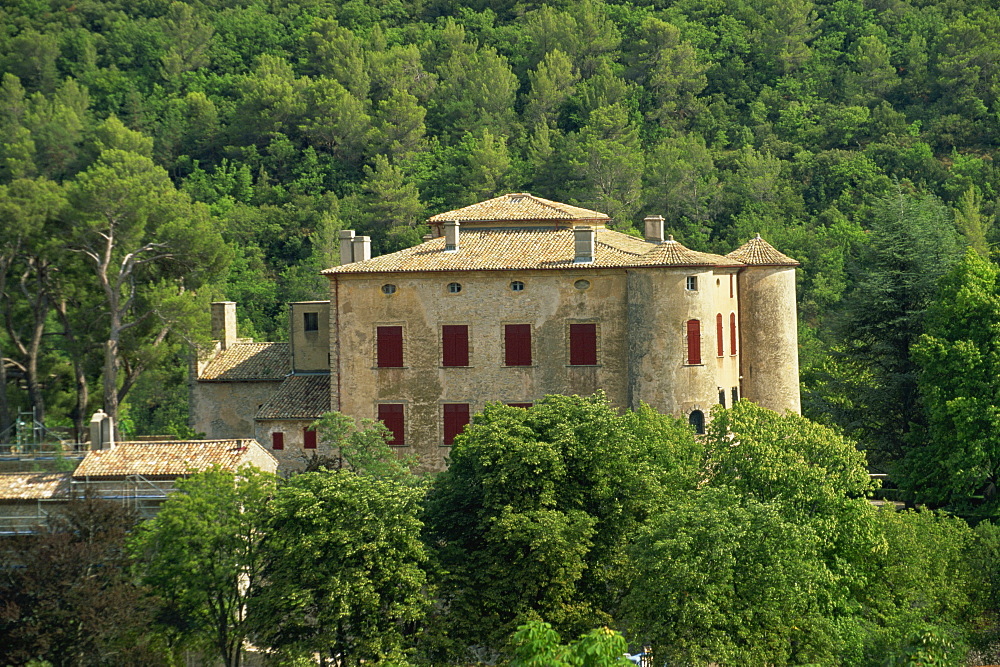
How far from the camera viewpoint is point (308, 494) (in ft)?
100

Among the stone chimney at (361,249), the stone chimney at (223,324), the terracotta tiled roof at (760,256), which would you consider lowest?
the stone chimney at (223,324)

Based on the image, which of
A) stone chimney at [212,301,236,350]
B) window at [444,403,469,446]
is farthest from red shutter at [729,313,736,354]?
stone chimney at [212,301,236,350]

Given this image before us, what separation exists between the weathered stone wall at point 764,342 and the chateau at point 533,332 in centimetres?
3

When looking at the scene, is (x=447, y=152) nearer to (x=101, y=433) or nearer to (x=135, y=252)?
(x=135, y=252)

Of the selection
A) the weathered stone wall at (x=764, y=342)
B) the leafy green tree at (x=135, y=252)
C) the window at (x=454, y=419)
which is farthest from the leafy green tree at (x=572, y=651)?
the leafy green tree at (x=135, y=252)

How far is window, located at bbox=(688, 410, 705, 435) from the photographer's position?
3991 centimetres

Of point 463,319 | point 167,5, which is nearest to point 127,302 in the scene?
point 463,319

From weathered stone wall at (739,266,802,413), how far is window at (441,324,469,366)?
7.42 m

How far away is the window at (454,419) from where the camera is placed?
136 ft

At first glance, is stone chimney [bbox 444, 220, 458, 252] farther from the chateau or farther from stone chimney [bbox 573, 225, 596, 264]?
stone chimney [bbox 573, 225, 596, 264]

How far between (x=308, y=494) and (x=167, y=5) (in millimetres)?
77876

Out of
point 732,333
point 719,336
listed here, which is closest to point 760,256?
point 732,333

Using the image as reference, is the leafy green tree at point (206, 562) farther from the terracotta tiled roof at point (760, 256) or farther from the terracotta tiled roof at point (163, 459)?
the terracotta tiled roof at point (760, 256)

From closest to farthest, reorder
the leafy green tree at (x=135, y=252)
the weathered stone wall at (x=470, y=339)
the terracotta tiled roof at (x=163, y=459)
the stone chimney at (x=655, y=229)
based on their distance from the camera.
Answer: the terracotta tiled roof at (x=163, y=459), the weathered stone wall at (x=470, y=339), the stone chimney at (x=655, y=229), the leafy green tree at (x=135, y=252)
